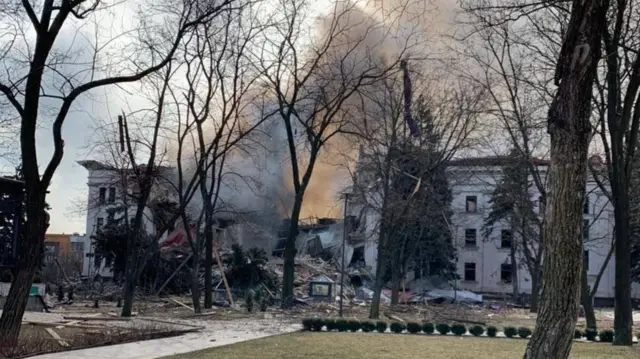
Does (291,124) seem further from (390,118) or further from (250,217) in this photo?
(250,217)

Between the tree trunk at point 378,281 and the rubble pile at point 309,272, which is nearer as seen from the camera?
the tree trunk at point 378,281

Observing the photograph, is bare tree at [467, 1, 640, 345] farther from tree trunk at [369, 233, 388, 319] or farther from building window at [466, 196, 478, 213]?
building window at [466, 196, 478, 213]

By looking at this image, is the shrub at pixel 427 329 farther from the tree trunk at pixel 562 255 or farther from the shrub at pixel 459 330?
the tree trunk at pixel 562 255

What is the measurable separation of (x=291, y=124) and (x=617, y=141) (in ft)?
53.8

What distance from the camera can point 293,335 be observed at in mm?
17359

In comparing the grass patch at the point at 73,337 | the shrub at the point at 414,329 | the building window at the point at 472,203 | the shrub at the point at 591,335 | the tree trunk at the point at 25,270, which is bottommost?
the grass patch at the point at 73,337

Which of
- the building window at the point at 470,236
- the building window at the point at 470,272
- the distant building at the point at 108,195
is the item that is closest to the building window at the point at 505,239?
the building window at the point at 470,236

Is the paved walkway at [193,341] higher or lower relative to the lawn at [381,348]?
lower

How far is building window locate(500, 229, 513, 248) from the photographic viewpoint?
158 ft

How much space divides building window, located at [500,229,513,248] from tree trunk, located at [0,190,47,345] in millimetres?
39001

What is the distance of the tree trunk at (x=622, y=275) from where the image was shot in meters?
16.2

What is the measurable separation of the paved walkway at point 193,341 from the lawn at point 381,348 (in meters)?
0.71

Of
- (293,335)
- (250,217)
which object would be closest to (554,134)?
(293,335)

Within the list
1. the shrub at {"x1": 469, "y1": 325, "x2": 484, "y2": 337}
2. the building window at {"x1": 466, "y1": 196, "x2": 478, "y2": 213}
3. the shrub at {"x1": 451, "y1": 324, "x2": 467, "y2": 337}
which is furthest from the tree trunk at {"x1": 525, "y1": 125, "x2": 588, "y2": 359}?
the building window at {"x1": 466, "y1": 196, "x2": 478, "y2": 213}
